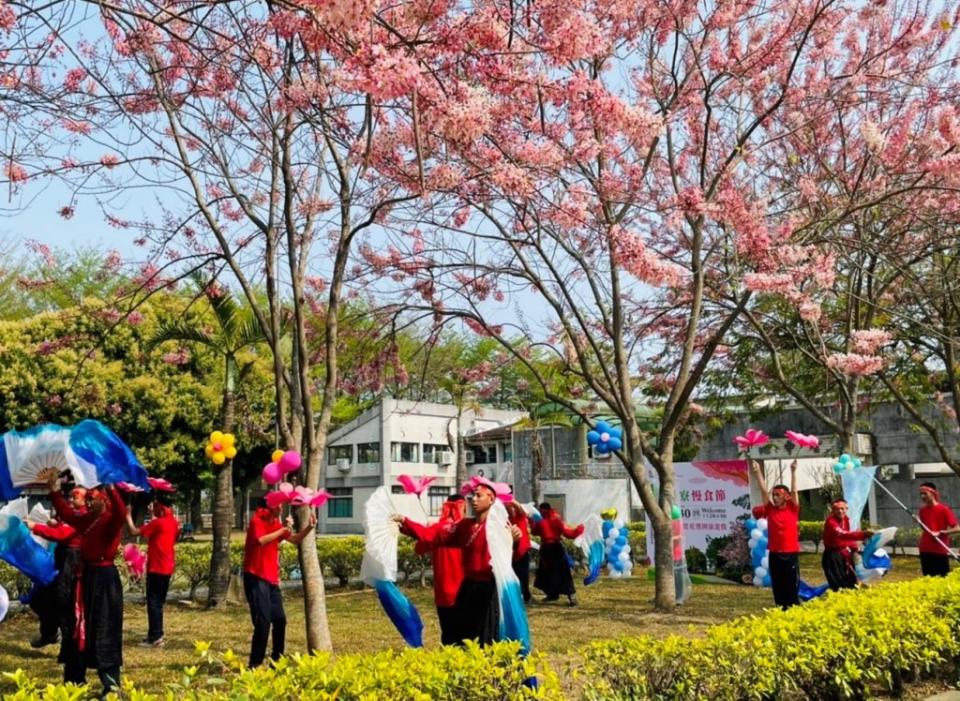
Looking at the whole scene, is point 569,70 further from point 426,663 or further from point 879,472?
point 879,472

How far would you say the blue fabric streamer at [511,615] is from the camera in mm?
5891

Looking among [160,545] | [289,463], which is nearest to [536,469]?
[160,545]

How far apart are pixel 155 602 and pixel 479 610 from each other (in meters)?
4.33

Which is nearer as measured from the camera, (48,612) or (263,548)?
(263,548)

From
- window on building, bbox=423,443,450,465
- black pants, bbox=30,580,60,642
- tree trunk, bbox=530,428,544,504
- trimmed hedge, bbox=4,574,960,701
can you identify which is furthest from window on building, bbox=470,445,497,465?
trimmed hedge, bbox=4,574,960,701

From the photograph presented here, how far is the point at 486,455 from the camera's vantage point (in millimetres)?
39406

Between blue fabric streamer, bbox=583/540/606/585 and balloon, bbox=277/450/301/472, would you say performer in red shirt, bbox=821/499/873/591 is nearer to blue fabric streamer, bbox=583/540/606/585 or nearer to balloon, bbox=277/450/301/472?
blue fabric streamer, bbox=583/540/606/585

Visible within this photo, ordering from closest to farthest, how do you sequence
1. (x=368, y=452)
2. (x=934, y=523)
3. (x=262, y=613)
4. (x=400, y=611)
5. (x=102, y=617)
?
(x=102, y=617)
(x=262, y=613)
(x=400, y=611)
(x=934, y=523)
(x=368, y=452)

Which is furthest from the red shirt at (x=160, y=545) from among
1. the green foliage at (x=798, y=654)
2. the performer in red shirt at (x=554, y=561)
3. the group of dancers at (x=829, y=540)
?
the group of dancers at (x=829, y=540)

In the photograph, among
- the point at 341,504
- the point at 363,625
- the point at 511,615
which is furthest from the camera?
the point at 341,504

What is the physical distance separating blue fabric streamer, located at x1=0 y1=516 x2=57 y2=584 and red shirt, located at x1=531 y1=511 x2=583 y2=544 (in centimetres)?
635

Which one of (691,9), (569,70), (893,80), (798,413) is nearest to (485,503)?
(569,70)

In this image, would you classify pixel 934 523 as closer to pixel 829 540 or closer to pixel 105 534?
pixel 829 540

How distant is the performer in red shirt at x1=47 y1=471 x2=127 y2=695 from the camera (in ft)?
20.1
